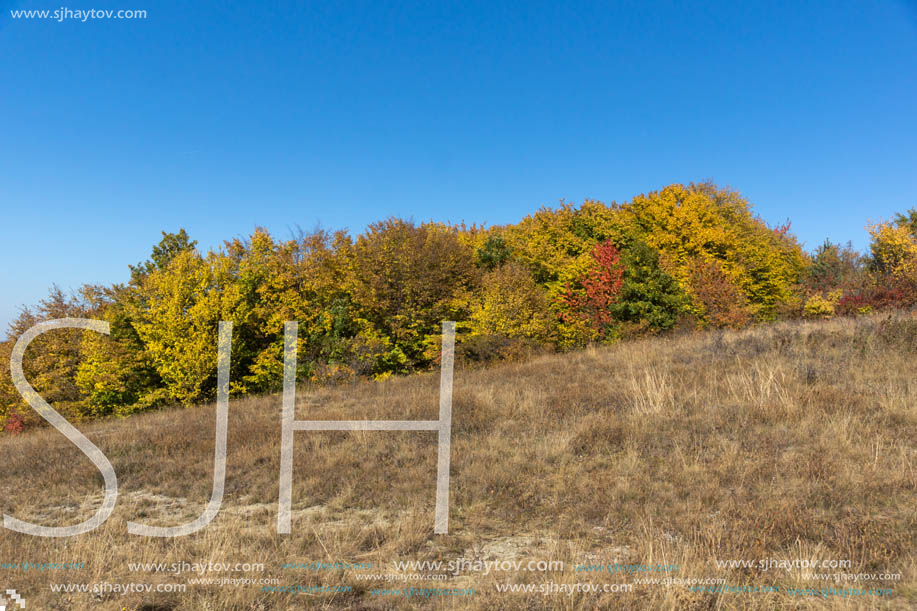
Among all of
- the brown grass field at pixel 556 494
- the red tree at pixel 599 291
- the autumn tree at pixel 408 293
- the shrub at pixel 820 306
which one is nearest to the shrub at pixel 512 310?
the autumn tree at pixel 408 293

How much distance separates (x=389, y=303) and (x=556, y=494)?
2076cm

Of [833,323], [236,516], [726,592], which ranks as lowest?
[236,516]

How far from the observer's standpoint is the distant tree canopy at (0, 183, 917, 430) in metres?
22.7

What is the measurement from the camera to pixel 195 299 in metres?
24.5

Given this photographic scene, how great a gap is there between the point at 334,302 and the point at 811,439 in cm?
2406

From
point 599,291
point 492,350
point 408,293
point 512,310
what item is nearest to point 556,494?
point 492,350

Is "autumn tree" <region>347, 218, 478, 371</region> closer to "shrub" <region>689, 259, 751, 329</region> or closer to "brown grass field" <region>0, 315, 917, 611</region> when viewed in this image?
"shrub" <region>689, 259, 751, 329</region>

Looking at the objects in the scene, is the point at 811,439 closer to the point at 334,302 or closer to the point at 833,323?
the point at 833,323

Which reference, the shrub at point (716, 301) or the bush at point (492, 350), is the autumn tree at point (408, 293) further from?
the shrub at point (716, 301)

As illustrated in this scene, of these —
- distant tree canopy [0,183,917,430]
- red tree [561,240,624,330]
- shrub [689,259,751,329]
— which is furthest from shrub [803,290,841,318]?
red tree [561,240,624,330]

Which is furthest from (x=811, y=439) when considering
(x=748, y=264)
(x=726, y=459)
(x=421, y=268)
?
(x=748, y=264)

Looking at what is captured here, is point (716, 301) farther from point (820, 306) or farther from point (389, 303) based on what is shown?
point (389, 303)

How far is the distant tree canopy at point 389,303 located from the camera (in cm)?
2269

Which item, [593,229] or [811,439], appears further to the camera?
[593,229]
